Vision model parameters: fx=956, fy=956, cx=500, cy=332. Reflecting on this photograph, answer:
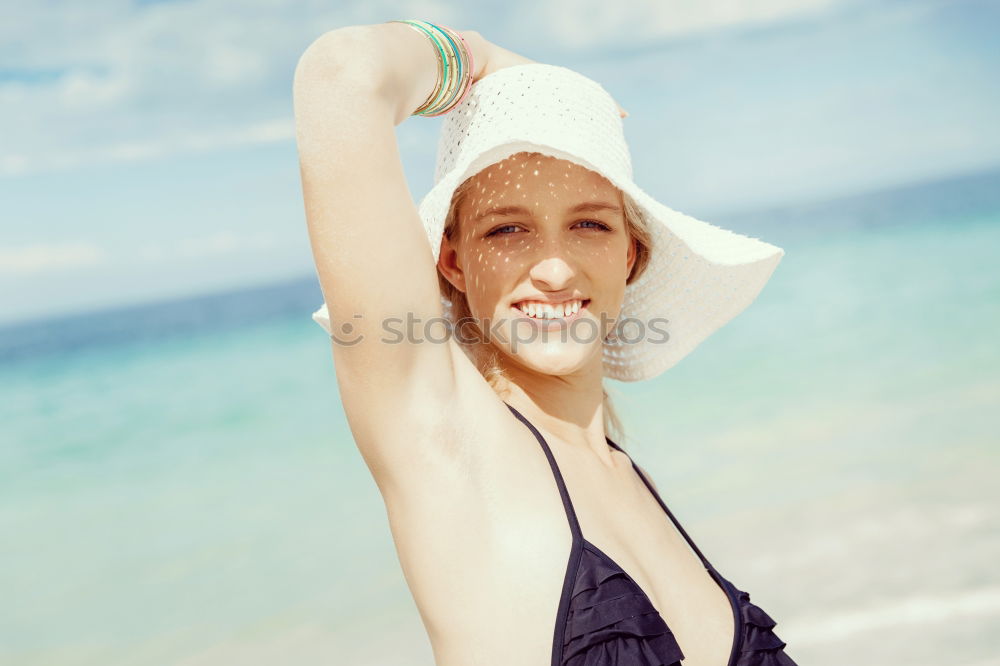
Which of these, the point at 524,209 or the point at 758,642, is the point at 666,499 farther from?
the point at 524,209

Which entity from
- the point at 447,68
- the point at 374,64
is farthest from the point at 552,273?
the point at 374,64

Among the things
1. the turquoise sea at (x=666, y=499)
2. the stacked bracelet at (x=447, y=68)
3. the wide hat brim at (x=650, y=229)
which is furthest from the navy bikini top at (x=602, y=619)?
the turquoise sea at (x=666, y=499)

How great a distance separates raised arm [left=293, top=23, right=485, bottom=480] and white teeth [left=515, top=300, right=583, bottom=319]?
33 centimetres

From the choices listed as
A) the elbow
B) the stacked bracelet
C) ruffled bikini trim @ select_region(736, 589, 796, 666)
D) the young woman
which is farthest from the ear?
ruffled bikini trim @ select_region(736, 589, 796, 666)

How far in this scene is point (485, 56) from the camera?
6.22ft

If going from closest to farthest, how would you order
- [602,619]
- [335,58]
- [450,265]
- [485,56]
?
[335,58], [602,619], [485,56], [450,265]

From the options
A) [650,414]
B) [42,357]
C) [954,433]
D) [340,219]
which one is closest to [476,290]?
[340,219]

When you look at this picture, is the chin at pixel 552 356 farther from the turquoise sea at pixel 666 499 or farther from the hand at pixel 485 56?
the turquoise sea at pixel 666 499

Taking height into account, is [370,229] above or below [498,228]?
below

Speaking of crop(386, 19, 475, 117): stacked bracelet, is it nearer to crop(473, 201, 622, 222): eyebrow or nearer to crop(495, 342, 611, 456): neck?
crop(473, 201, 622, 222): eyebrow

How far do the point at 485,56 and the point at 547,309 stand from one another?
52 centimetres

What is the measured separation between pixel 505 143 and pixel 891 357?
36.7 ft

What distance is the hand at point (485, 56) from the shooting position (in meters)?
1.85

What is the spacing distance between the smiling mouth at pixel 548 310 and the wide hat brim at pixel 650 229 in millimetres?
214
